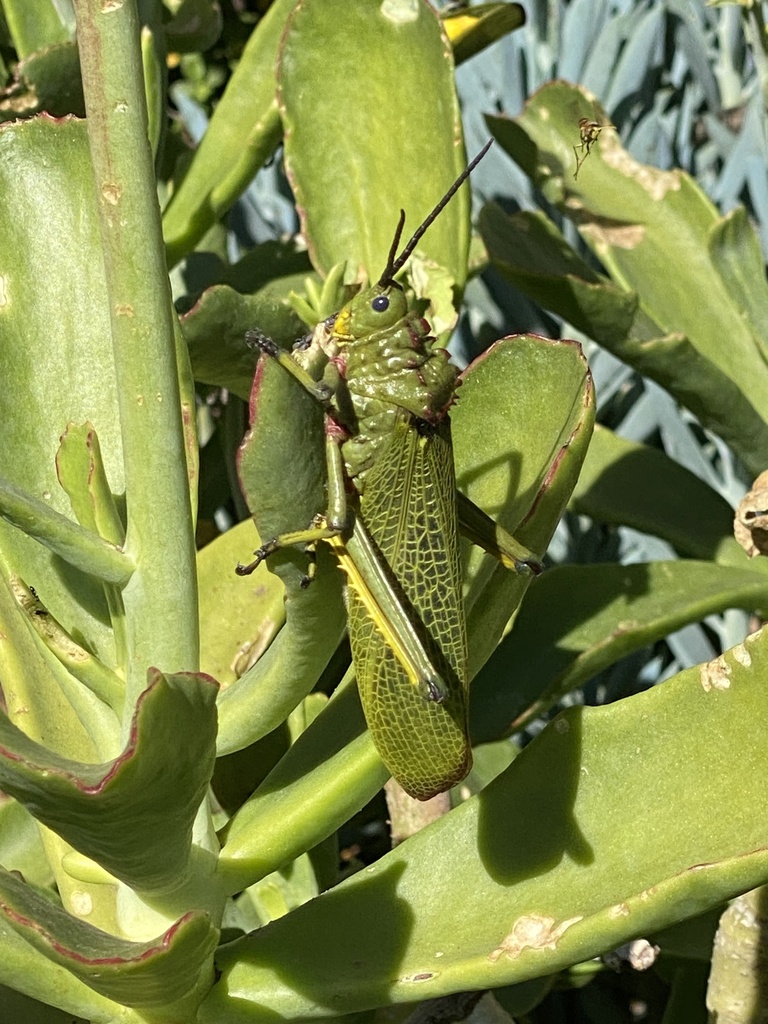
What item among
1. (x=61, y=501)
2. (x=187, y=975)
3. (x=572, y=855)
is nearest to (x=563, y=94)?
(x=61, y=501)

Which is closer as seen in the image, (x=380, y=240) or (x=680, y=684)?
(x=680, y=684)

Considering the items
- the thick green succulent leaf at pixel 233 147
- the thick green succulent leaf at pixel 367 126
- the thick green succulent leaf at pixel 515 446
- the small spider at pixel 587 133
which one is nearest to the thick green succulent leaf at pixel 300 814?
the thick green succulent leaf at pixel 515 446

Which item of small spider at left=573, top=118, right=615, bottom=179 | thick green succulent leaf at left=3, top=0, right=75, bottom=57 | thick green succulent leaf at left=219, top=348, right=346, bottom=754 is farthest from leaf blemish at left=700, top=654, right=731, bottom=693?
thick green succulent leaf at left=3, top=0, right=75, bottom=57

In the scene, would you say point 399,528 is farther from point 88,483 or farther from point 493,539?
point 88,483

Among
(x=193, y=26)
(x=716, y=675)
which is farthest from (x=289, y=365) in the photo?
(x=193, y=26)

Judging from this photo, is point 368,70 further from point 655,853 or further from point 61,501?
point 655,853
